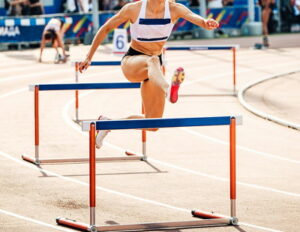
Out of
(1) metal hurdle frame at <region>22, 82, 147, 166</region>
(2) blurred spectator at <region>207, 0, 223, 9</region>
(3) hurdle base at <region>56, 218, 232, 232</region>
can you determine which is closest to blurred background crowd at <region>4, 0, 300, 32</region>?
(2) blurred spectator at <region>207, 0, 223, 9</region>

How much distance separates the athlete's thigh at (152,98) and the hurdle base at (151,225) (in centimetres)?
210

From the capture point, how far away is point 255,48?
114ft

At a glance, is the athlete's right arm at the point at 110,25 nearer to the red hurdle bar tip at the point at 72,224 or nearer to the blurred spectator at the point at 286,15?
the red hurdle bar tip at the point at 72,224

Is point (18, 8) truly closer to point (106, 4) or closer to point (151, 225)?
point (106, 4)

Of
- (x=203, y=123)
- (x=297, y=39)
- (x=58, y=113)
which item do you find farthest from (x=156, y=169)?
(x=297, y=39)

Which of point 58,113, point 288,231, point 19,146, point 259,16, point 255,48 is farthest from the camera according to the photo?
point 259,16

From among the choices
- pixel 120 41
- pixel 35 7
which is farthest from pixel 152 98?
pixel 35 7

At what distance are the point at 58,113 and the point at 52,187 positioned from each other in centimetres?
750

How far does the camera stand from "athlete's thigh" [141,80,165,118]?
11.9 metres

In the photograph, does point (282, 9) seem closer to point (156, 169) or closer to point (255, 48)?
point (255, 48)

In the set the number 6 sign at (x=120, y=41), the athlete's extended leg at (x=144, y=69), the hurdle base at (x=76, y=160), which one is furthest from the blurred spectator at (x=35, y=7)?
the athlete's extended leg at (x=144, y=69)

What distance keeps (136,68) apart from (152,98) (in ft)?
1.28

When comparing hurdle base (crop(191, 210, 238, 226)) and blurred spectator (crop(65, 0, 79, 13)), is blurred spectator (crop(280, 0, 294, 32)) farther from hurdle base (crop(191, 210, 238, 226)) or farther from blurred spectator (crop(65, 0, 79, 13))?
hurdle base (crop(191, 210, 238, 226))

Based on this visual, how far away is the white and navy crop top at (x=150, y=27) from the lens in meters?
11.8
